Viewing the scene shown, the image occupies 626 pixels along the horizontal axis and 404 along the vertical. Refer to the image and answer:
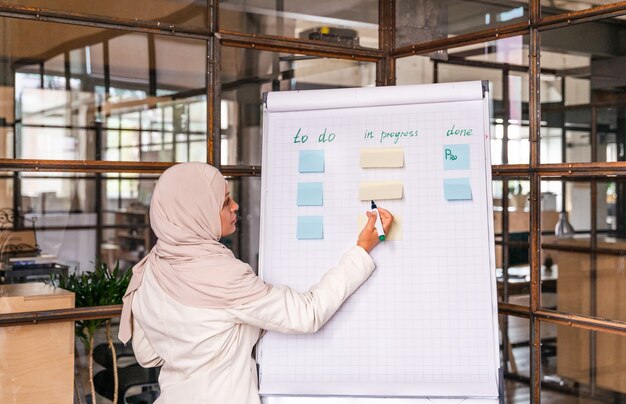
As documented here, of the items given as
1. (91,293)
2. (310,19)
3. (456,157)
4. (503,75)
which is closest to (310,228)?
(456,157)

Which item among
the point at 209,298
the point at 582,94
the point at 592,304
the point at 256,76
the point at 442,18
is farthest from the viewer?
the point at 582,94

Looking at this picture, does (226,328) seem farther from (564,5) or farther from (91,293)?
(564,5)

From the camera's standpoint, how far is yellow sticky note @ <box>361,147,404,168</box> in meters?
2.16

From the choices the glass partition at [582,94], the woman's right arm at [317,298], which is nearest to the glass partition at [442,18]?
the glass partition at [582,94]

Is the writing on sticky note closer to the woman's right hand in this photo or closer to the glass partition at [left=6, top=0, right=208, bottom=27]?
the woman's right hand

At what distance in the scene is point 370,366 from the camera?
209cm

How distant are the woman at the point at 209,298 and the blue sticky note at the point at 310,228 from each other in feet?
0.42

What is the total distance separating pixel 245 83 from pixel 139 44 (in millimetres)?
5526

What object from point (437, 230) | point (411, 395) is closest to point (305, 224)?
point (437, 230)

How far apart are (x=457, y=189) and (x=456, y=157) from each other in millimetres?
98

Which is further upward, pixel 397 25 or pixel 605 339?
pixel 397 25

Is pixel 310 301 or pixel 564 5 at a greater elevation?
pixel 564 5

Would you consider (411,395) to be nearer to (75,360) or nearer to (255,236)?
(75,360)

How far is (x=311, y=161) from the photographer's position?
2.23m
